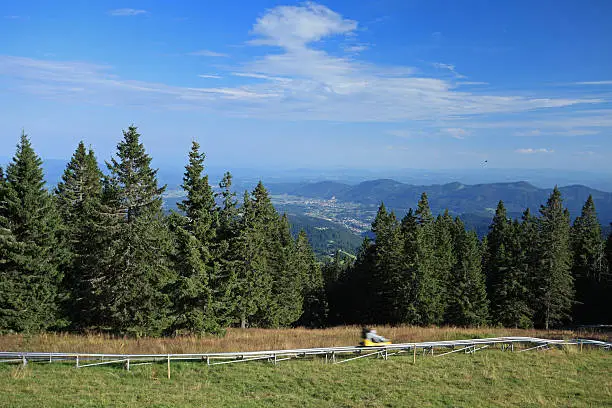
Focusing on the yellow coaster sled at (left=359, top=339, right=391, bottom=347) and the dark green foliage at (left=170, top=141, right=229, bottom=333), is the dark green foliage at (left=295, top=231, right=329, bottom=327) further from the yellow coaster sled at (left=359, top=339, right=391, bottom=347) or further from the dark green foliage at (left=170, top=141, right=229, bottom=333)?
the yellow coaster sled at (left=359, top=339, right=391, bottom=347)

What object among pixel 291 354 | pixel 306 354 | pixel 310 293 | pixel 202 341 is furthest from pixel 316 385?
pixel 310 293

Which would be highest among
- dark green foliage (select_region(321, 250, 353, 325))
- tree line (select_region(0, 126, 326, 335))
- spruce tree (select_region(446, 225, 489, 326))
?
tree line (select_region(0, 126, 326, 335))

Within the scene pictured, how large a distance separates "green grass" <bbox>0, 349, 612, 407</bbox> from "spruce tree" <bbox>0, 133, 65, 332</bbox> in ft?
28.9

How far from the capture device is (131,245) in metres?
24.4

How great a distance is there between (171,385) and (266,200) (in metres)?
24.9

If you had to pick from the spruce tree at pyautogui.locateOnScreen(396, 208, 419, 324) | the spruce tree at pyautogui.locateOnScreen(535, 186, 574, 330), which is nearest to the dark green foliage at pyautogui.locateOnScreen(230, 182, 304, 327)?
the spruce tree at pyautogui.locateOnScreen(396, 208, 419, 324)

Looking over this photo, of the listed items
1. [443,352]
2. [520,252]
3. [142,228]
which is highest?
[142,228]

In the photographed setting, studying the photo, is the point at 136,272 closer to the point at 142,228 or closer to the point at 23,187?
the point at 142,228

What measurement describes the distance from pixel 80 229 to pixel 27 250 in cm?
437

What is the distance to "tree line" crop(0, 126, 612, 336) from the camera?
24453 mm

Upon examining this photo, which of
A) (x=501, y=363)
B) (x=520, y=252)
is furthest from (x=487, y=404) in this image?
(x=520, y=252)

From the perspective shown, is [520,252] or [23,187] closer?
[23,187]

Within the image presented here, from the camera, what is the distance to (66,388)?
14859 millimetres

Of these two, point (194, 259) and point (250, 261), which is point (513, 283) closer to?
point (250, 261)
